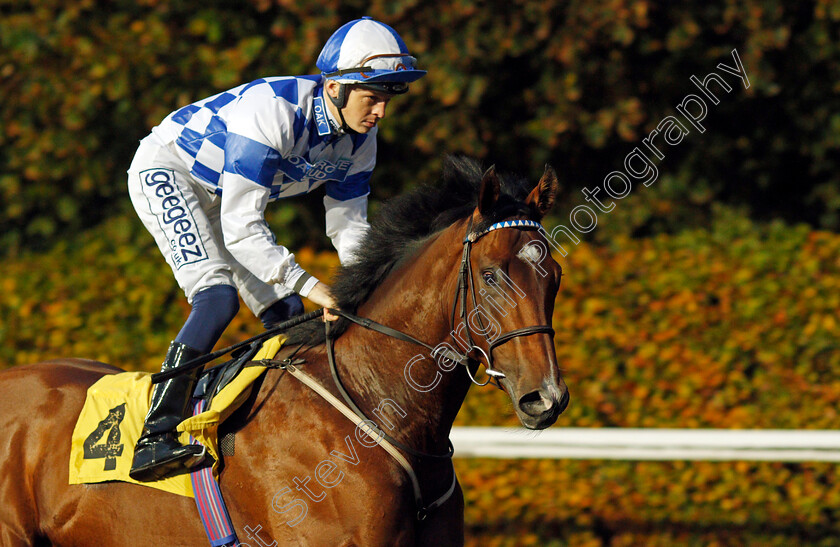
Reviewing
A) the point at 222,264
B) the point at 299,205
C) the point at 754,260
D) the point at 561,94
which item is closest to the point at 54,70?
the point at 299,205

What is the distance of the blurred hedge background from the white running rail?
19cm

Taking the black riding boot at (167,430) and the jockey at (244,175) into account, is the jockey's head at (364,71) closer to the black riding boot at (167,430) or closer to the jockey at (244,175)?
the jockey at (244,175)

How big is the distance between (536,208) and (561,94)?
3475 mm

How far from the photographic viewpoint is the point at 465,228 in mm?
2676

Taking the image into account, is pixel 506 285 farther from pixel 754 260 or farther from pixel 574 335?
pixel 754 260

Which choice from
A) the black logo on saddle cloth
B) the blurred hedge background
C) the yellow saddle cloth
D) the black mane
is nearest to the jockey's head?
the black mane

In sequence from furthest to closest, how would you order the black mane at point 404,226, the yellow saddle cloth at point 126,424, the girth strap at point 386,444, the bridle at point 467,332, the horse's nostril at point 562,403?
the black mane at point 404,226 < the yellow saddle cloth at point 126,424 < the girth strap at point 386,444 < the bridle at point 467,332 < the horse's nostril at point 562,403

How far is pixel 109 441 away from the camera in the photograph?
297 cm

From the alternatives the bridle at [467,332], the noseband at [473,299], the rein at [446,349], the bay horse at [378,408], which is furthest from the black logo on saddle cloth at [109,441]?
the noseband at [473,299]

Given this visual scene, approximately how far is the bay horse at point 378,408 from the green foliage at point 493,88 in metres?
3.14

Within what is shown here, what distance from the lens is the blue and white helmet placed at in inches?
115

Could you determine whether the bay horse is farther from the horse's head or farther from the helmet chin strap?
the helmet chin strap

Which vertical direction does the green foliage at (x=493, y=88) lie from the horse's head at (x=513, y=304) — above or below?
below

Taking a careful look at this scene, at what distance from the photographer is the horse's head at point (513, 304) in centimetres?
243
